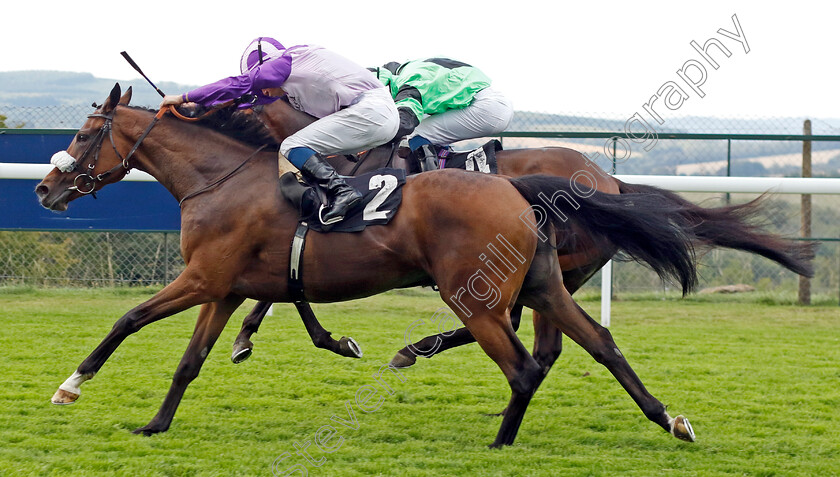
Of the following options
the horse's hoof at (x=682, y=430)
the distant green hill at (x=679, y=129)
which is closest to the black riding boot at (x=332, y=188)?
the horse's hoof at (x=682, y=430)

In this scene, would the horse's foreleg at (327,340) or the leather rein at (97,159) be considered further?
the horse's foreleg at (327,340)

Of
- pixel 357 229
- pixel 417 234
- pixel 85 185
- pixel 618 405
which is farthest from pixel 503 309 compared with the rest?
pixel 85 185

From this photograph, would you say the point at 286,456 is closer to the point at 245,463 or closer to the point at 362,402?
the point at 245,463

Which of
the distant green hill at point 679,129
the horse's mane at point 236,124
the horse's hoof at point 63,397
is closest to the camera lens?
the horse's hoof at point 63,397

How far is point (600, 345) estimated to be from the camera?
153 inches

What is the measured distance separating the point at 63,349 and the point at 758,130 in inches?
291

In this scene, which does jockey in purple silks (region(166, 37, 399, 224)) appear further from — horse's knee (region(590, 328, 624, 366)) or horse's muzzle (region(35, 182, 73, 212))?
horse's knee (region(590, 328, 624, 366))

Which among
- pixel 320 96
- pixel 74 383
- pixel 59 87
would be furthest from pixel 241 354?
pixel 59 87

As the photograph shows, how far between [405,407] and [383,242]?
4.03 ft

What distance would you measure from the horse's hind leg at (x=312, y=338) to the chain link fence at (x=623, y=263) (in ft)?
13.5

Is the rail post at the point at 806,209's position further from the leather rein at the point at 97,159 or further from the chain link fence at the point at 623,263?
the leather rein at the point at 97,159

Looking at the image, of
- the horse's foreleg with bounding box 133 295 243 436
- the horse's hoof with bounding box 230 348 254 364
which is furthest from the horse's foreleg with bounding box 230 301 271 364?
the horse's foreleg with bounding box 133 295 243 436

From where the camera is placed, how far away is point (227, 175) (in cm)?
410

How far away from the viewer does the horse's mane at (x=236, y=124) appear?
4.25 meters
